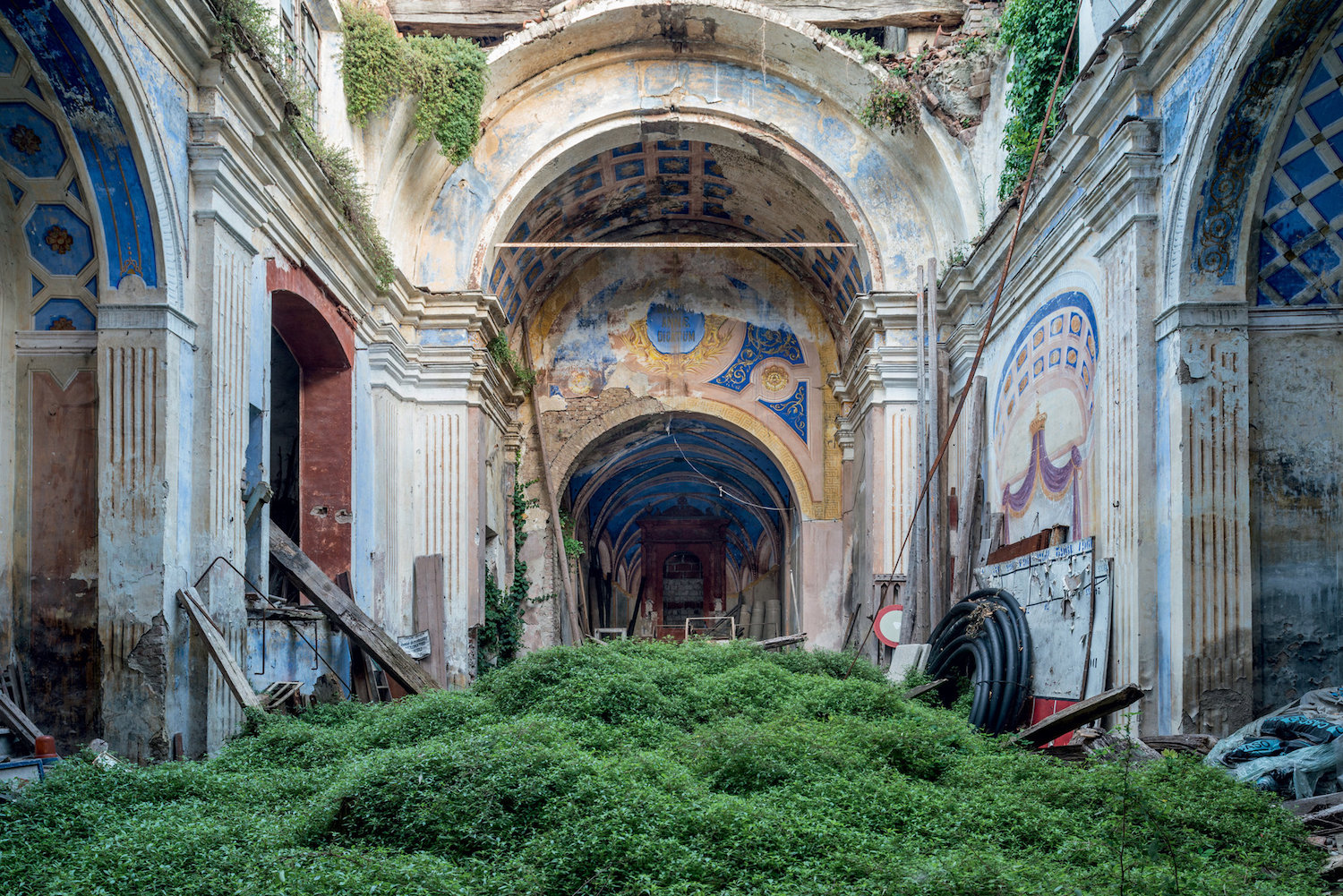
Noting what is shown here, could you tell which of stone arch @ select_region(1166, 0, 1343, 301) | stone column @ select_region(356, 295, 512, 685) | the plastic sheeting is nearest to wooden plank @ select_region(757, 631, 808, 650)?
stone column @ select_region(356, 295, 512, 685)

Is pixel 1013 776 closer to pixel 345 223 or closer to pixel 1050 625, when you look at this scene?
pixel 1050 625

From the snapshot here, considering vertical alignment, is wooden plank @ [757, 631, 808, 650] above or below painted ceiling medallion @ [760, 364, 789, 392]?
A: below

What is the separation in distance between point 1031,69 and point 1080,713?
6.82 m

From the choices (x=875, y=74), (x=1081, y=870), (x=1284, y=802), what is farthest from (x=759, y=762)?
(x=875, y=74)

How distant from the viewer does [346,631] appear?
35.2 feet

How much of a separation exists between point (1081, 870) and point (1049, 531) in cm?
561

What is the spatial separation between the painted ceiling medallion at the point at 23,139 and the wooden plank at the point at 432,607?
25.6 ft

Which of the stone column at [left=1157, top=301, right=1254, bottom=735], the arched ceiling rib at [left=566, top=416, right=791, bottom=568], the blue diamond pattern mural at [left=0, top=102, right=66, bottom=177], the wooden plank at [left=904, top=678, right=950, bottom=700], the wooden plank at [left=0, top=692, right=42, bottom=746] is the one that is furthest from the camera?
the arched ceiling rib at [left=566, top=416, right=791, bottom=568]

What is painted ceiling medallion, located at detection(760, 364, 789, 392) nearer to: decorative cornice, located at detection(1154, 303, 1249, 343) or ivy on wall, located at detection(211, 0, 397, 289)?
ivy on wall, located at detection(211, 0, 397, 289)

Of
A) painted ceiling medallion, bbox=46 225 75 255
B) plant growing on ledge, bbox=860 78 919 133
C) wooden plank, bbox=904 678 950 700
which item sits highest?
plant growing on ledge, bbox=860 78 919 133

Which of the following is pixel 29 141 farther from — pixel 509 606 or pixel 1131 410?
pixel 509 606

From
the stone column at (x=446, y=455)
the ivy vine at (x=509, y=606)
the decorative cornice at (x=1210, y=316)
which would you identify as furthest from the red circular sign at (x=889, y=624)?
the decorative cornice at (x=1210, y=316)

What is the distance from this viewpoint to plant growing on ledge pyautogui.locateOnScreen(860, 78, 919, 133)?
1392 centimetres

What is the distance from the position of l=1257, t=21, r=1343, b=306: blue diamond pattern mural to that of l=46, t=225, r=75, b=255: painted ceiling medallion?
8220 millimetres
